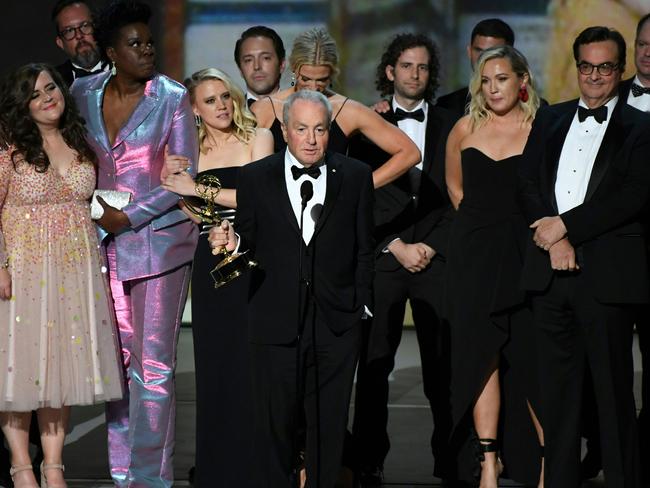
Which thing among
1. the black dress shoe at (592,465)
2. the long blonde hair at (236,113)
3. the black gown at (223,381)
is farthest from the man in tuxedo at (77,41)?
the black dress shoe at (592,465)

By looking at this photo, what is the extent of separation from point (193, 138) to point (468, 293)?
136 cm

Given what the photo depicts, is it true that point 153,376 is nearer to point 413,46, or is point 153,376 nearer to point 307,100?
point 307,100

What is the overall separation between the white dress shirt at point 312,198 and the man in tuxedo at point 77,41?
1.64 metres

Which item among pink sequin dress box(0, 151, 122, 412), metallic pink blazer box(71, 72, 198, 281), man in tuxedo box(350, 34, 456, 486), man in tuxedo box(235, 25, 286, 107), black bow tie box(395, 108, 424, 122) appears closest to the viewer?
pink sequin dress box(0, 151, 122, 412)

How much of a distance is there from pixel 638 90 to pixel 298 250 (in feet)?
7.04

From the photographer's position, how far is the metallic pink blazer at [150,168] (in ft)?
18.0

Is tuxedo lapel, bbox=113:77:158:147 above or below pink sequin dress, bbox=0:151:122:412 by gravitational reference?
above

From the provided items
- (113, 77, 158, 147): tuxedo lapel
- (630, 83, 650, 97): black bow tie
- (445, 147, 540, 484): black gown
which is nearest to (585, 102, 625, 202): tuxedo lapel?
(445, 147, 540, 484): black gown

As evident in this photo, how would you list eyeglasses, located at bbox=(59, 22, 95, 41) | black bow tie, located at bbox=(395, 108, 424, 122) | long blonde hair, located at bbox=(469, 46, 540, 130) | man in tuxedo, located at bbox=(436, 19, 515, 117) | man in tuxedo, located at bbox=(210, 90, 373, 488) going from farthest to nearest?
man in tuxedo, located at bbox=(436, 19, 515, 117), eyeglasses, located at bbox=(59, 22, 95, 41), black bow tie, located at bbox=(395, 108, 424, 122), long blonde hair, located at bbox=(469, 46, 540, 130), man in tuxedo, located at bbox=(210, 90, 373, 488)

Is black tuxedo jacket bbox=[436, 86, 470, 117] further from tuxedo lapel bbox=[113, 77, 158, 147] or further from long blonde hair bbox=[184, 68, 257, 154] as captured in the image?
tuxedo lapel bbox=[113, 77, 158, 147]

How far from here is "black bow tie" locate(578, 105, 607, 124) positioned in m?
5.16

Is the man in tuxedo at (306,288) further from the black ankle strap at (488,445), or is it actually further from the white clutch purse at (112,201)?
the black ankle strap at (488,445)

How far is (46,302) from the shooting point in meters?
5.41

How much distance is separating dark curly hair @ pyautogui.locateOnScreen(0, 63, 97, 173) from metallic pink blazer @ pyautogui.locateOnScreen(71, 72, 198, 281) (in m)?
0.11
